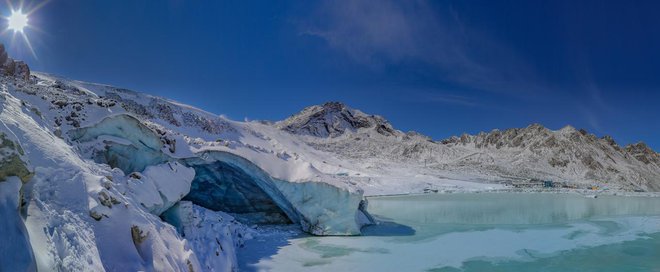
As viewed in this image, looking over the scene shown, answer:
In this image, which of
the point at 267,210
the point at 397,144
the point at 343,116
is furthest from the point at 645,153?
the point at 267,210

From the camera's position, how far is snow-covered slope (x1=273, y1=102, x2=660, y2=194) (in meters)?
82.1

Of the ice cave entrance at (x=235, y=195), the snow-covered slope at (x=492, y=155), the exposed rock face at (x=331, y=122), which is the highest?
the exposed rock face at (x=331, y=122)

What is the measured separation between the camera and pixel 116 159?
33.5 feet

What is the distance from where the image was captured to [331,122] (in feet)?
486

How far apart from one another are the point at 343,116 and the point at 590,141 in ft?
283

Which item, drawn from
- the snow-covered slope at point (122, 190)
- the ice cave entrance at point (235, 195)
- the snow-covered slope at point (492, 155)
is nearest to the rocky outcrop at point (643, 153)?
the snow-covered slope at point (492, 155)

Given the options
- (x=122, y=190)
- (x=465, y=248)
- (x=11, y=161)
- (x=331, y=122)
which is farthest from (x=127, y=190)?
(x=331, y=122)

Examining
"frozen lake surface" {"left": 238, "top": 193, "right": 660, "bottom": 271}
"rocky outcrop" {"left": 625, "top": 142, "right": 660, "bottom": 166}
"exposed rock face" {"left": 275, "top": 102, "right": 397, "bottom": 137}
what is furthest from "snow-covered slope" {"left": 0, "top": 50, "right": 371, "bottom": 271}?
"rocky outcrop" {"left": 625, "top": 142, "right": 660, "bottom": 166}

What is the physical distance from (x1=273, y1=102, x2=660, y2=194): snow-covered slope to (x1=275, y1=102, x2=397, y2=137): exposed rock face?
1.29 ft

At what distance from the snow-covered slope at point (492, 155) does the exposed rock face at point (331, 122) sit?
1.29 ft

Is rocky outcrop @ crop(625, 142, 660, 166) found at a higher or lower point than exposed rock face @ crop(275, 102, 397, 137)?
lower

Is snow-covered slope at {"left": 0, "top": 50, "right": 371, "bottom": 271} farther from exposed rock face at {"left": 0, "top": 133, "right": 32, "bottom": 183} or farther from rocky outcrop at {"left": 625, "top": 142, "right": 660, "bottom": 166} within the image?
rocky outcrop at {"left": 625, "top": 142, "right": 660, "bottom": 166}

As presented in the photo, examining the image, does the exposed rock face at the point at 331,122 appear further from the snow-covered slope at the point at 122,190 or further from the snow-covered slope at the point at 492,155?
the snow-covered slope at the point at 122,190

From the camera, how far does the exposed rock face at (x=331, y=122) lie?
14150 centimetres
